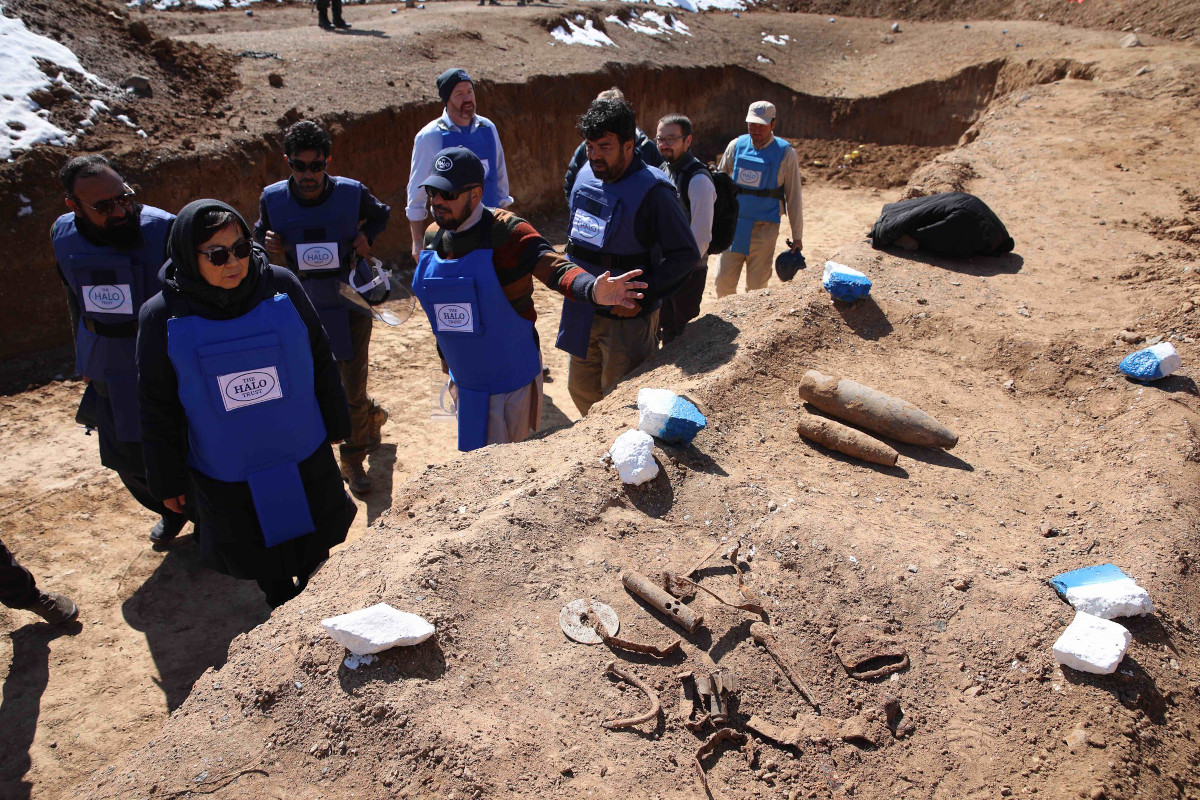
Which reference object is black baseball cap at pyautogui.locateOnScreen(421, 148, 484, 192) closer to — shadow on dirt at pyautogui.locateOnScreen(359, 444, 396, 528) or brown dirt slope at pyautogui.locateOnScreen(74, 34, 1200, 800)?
brown dirt slope at pyautogui.locateOnScreen(74, 34, 1200, 800)

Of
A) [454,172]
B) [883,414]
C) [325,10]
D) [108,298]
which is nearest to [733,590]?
[883,414]

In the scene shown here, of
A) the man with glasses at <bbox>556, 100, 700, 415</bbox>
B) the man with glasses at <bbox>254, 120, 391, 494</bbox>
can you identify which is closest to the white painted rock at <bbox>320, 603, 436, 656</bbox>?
the man with glasses at <bbox>556, 100, 700, 415</bbox>

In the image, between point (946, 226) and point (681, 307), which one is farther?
point (681, 307)

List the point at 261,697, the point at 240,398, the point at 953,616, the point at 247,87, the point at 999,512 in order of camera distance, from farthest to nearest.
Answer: the point at 247,87 → the point at 999,512 → the point at 240,398 → the point at 953,616 → the point at 261,697

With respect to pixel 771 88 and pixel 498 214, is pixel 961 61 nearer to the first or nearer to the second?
pixel 771 88

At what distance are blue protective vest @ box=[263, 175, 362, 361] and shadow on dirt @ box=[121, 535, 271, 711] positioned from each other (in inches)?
58.4

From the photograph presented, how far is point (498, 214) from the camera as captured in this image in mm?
3463

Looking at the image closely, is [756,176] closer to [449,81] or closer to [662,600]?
[449,81]

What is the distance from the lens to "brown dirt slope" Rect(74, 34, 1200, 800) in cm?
209

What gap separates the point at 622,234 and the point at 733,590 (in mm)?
2035

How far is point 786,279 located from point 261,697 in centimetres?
457

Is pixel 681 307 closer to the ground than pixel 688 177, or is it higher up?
closer to the ground

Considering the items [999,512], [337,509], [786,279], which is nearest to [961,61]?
[786,279]

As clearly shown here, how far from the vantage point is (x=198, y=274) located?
8.71ft
